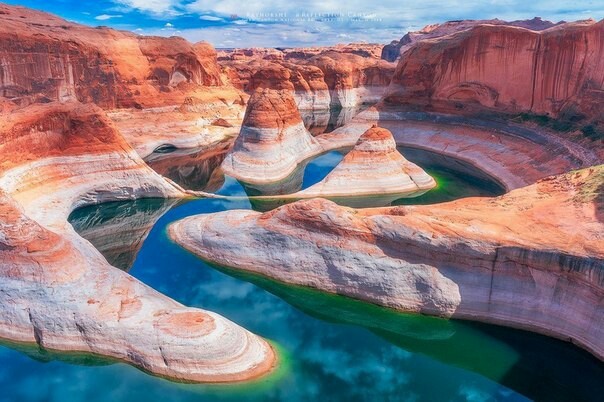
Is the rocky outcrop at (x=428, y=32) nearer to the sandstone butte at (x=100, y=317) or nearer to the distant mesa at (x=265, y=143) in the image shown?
the distant mesa at (x=265, y=143)

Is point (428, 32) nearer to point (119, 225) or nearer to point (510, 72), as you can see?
point (510, 72)

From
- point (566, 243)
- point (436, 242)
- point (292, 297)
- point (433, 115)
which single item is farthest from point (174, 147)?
point (566, 243)

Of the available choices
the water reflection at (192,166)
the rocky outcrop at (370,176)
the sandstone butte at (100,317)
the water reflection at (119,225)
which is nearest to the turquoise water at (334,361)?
the sandstone butte at (100,317)

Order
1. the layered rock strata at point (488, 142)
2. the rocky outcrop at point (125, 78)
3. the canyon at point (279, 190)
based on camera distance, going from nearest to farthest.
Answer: the canyon at point (279, 190) → the layered rock strata at point (488, 142) → the rocky outcrop at point (125, 78)

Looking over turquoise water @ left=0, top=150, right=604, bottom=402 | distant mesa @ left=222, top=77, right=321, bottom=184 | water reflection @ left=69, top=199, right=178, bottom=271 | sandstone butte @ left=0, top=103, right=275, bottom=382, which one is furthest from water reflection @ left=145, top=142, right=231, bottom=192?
sandstone butte @ left=0, top=103, right=275, bottom=382

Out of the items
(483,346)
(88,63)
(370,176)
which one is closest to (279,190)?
(370,176)

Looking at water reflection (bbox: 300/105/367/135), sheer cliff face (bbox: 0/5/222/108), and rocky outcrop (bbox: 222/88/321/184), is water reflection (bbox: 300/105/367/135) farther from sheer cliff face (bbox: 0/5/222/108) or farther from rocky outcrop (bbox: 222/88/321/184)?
rocky outcrop (bbox: 222/88/321/184)
